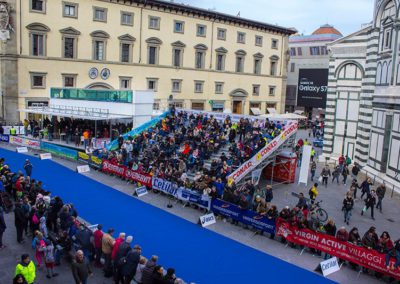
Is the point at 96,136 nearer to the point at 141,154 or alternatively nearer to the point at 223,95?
the point at 141,154

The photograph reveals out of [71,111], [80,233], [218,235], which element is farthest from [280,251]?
[71,111]

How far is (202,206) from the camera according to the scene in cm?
2170

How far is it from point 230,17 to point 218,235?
47693 mm

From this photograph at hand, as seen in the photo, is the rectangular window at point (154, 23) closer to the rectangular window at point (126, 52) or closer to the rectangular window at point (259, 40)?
the rectangular window at point (126, 52)

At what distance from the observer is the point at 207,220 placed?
65.3ft

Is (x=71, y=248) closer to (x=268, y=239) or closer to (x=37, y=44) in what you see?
(x=268, y=239)

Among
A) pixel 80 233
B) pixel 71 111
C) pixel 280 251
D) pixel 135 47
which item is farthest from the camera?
pixel 135 47

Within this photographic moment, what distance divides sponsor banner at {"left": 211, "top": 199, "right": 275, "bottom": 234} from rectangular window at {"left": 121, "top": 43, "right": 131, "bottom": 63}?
35.2m

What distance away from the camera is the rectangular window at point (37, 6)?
44.2m

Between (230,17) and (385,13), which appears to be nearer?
(385,13)

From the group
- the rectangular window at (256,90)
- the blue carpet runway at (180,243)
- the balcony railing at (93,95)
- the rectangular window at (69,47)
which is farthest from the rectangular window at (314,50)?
the blue carpet runway at (180,243)

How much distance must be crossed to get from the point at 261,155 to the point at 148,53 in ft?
103

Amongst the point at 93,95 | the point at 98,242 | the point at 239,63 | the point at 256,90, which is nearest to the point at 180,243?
the point at 98,242

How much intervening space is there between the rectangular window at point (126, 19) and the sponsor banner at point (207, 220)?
37098 mm
